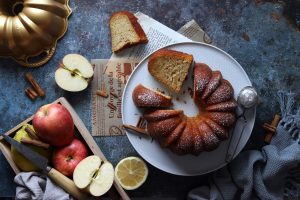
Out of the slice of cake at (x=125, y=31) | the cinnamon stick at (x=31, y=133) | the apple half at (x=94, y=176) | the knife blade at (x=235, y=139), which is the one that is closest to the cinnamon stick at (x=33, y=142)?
the cinnamon stick at (x=31, y=133)

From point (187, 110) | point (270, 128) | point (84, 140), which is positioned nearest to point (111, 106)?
point (84, 140)

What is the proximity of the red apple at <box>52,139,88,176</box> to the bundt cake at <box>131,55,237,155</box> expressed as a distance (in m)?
0.23

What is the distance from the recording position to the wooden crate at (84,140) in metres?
1.35

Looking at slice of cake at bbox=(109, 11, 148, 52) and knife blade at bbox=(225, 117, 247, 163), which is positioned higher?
slice of cake at bbox=(109, 11, 148, 52)

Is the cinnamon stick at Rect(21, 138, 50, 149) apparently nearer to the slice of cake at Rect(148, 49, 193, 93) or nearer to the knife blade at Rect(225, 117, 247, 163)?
the slice of cake at Rect(148, 49, 193, 93)

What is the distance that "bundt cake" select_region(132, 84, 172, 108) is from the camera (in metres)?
1.34

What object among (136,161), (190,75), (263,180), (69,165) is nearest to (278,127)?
(263,180)

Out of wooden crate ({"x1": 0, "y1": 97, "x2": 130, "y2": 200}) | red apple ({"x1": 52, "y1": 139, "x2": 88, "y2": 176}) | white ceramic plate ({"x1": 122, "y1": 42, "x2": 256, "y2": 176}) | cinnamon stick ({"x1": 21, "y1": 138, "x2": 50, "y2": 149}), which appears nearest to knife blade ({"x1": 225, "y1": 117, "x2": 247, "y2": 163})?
white ceramic plate ({"x1": 122, "y1": 42, "x2": 256, "y2": 176})

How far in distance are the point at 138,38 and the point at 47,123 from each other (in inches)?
16.4

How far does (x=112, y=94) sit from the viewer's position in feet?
4.88

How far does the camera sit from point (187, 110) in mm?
1401

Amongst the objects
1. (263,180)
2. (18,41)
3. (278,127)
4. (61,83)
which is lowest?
(263,180)

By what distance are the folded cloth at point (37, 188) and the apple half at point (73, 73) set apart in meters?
0.30

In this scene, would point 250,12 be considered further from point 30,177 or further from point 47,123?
point 30,177
